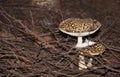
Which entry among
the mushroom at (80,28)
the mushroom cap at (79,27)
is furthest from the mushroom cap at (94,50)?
the mushroom cap at (79,27)

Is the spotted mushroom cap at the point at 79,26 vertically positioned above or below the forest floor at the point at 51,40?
above

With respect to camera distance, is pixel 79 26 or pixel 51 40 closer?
pixel 79 26

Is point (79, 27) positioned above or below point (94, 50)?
above

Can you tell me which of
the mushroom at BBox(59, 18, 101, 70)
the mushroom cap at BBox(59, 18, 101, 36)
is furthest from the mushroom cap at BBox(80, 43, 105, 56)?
the mushroom cap at BBox(59, 18, 101, 36)

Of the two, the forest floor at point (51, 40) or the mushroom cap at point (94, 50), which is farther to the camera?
the mushroom cap at point (94, 50)

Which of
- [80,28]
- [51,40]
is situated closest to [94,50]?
[80,28]

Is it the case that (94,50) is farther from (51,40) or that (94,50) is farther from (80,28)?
(51,40)

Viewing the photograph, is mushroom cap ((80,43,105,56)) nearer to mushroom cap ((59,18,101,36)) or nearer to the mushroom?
the mushroom

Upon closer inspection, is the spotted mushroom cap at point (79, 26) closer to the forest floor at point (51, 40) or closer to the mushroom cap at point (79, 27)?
the mushroom cap at point (79, 27)
